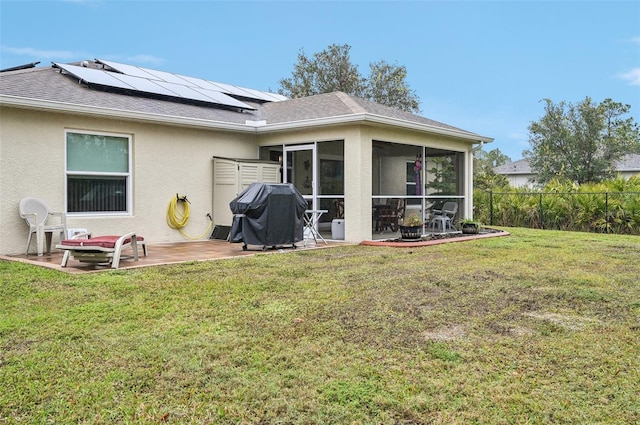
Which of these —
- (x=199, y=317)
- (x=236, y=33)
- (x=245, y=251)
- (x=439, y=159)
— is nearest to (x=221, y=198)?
(x=245, y=251)

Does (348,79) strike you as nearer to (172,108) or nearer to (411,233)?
(172,108)

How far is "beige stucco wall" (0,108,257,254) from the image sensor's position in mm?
8531

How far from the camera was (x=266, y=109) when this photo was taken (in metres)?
14.4

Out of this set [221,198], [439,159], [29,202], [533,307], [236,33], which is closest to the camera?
[533,307]

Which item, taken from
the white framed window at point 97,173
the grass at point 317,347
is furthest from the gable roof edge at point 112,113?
the grass at point 317,347

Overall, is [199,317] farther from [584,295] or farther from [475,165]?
[475,165]

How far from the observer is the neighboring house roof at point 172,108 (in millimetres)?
8830

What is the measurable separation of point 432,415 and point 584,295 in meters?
3.69

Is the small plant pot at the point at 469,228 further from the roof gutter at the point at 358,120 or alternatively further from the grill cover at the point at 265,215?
the grill cover at the point at 265,215

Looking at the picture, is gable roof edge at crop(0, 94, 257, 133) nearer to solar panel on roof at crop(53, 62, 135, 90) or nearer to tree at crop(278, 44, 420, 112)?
solar panel on roof at crop(53, 62, 135, 90)

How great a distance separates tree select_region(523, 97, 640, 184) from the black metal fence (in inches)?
416

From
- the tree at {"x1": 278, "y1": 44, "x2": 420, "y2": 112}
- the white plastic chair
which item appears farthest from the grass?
the tree at {"x1": 278, "y1": 44, "x2": 420, "y2": 112}

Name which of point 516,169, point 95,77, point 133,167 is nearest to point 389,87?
point 516,169

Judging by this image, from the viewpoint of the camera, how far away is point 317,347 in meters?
3.75
